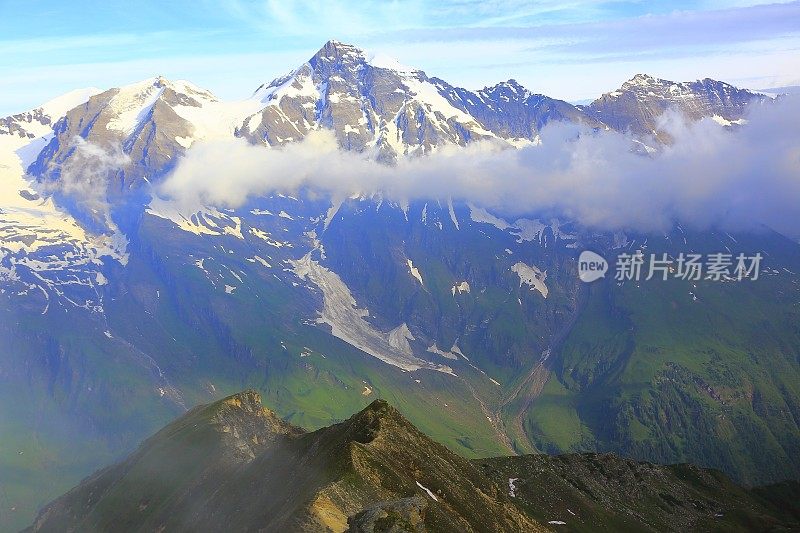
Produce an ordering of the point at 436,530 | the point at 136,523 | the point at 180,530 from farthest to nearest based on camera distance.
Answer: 1. the point at 136,523
2. the point at 180,530
3. the point at 436,530

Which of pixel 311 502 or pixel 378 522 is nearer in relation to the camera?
pixel 378 522

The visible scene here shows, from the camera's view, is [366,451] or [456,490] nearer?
[366,451]

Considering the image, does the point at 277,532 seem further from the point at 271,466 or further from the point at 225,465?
the point at 225,465

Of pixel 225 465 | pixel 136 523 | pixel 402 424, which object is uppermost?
pixel 402 424

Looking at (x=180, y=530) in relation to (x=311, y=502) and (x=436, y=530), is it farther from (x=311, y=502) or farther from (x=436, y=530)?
(x=436, y=530)

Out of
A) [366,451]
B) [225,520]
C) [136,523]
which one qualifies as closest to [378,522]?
[366,451]

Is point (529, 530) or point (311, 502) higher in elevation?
point (311, 502)

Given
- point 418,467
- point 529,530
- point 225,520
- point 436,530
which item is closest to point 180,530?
point 225,520

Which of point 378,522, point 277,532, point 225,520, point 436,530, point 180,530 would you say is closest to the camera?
point 378,522

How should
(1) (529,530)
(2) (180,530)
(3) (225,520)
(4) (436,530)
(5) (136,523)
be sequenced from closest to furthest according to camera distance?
(4) (436,530) → (3) (225,520) → (2) (180,530) → (1) (529,530) → (5) (136,523)
